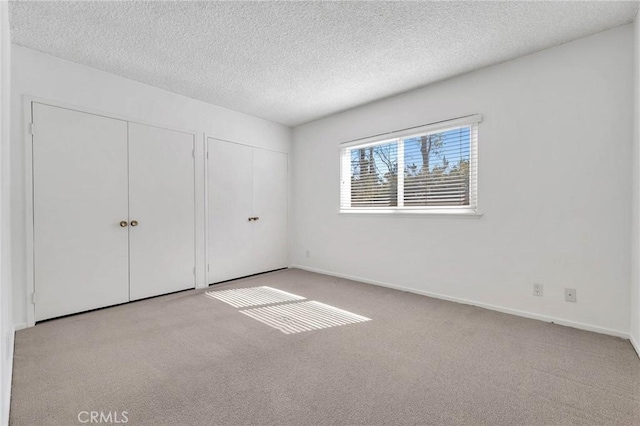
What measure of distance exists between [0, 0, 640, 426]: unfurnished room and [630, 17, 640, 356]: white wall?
32 millimetres

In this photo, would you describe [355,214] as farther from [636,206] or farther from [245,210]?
[636,206]

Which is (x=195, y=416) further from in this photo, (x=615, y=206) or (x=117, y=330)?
(x=615, y=206)

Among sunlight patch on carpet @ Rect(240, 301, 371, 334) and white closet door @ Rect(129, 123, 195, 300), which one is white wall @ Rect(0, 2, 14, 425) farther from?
sunlight patch on carpet @ Rect(240, 301, 371, 334)

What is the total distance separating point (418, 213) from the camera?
3555mm

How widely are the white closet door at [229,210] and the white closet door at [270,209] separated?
0.39ft

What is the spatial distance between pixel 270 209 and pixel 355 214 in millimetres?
1460

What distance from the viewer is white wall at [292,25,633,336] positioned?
2.40 m

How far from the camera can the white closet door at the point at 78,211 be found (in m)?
2.73

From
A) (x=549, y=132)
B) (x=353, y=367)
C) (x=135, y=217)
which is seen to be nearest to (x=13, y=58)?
(x=135, y=217)

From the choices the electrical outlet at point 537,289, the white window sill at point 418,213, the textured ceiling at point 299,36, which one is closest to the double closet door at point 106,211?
the textured ceiling at point 299,36

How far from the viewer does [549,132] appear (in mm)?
2674

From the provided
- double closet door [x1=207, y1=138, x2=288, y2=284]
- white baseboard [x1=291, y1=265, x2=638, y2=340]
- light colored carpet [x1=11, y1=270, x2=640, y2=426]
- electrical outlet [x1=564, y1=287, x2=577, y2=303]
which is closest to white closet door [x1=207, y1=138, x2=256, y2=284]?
double closet door [x1=207, y1=138, x2=288, y2=284]

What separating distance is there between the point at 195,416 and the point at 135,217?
2525 millimetres

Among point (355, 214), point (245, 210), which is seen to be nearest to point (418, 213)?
point (355, 214)
